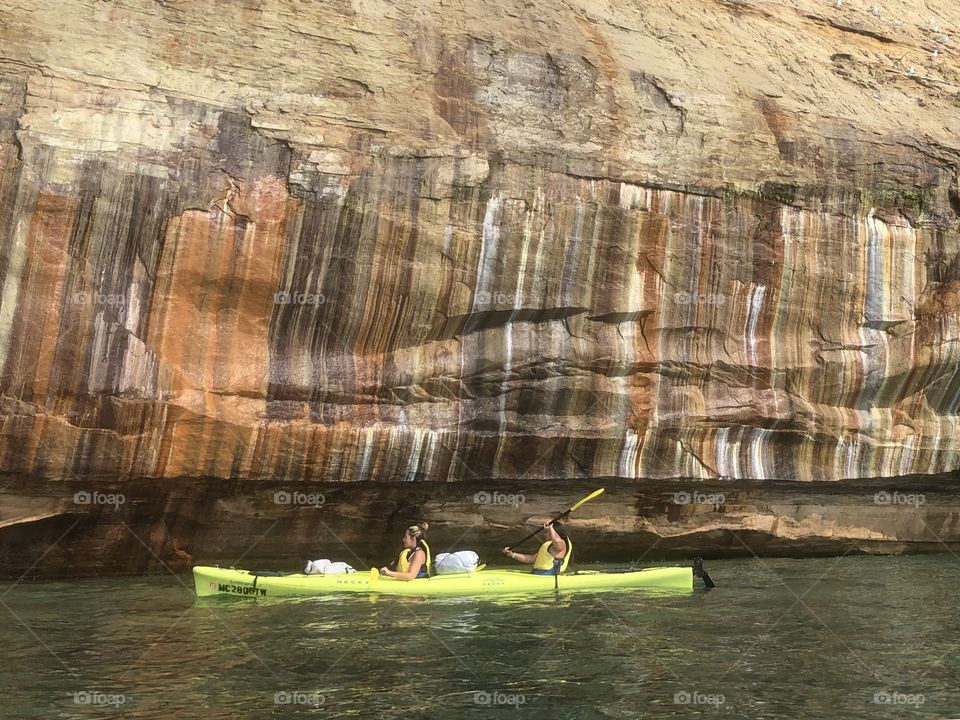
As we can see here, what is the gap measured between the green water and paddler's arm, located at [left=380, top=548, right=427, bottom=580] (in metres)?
0.62

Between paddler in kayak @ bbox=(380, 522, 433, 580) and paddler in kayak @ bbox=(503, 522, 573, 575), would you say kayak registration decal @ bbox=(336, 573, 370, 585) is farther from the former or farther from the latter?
paddler in kayak @ bbox=(503, 522, 573, 575)

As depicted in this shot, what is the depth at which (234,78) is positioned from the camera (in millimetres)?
12266

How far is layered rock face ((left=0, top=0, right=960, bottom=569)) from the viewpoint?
1133 cm

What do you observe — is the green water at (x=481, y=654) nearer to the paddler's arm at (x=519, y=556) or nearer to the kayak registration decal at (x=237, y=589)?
the kayak registration decal at (x=237, y=589)

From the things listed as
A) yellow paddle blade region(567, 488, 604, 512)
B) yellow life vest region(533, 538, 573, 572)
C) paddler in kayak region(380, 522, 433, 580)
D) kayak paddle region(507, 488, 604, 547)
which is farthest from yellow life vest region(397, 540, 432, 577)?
yellow paddle blade region(567, 488, 604, 512)

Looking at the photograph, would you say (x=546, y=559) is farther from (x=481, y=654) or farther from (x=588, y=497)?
(x=481, y=654)

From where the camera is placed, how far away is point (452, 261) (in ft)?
41.0

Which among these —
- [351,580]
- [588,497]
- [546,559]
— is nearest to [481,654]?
[351,580]

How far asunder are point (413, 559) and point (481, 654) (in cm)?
359

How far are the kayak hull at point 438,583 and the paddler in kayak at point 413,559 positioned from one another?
0.55ft

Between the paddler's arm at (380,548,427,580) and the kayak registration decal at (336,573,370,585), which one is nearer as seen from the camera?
the kayak registration decal at (336,573,370,585)

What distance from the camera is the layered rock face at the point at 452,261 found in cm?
1133

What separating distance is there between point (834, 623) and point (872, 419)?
5.16 metres

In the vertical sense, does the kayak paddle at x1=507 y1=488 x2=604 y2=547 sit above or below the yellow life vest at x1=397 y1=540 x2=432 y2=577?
above
